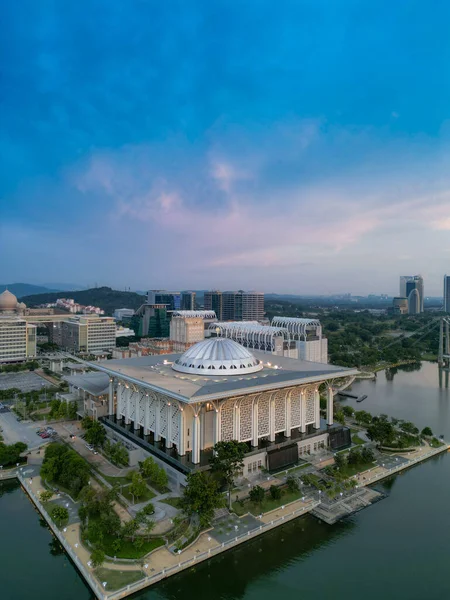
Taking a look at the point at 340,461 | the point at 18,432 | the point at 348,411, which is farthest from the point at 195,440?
the point at 348,411

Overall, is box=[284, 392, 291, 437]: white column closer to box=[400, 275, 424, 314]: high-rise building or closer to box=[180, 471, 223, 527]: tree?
box=[180, 471, 223, 527]: tree

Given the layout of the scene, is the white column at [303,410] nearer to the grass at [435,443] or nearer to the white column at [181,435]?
the white column at [181,435]

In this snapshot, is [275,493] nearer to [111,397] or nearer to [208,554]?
[208,554]

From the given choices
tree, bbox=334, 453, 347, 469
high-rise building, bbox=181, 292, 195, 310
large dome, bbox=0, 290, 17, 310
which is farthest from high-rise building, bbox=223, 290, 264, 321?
tree, bbox=334, 453, 347, 469

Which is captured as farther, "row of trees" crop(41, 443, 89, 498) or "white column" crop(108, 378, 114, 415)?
"white column" crop(108, 378, 114, 415)

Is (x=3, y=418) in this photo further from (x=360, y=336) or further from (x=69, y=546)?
(x=360, y=336)

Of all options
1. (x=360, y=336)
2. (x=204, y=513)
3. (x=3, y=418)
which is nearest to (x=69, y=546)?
(x=204, y=513)
